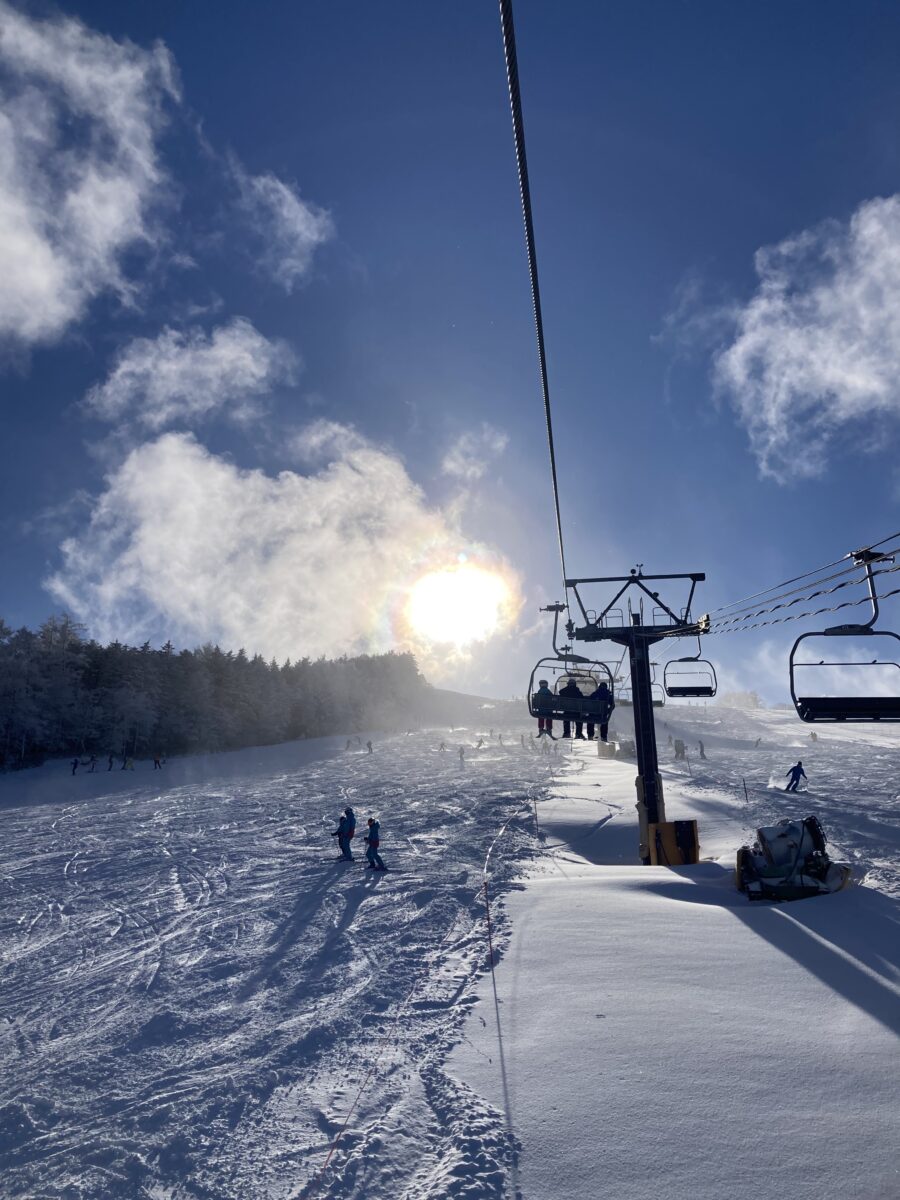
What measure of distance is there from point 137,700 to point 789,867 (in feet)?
176

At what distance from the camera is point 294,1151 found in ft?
15.1

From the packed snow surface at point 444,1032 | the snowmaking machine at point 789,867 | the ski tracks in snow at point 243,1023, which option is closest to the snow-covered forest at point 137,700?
the ski tracks in snow at point 243,1023

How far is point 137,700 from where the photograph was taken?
5256 centimetres

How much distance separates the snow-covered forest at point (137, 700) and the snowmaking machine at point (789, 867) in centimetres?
5016

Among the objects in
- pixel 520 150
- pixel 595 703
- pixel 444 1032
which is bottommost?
pixel 444 1032

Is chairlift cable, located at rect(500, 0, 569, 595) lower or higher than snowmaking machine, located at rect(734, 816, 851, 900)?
higher

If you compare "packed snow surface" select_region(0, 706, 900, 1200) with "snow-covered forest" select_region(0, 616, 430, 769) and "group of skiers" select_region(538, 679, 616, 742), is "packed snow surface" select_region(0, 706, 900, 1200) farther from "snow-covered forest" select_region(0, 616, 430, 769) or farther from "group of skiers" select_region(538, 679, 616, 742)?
"snow-covered forest" select_region(0, 616, 430, 769)

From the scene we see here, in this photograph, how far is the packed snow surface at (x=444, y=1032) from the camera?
14.3 ft

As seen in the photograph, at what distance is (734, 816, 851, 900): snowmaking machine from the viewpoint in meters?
10.9

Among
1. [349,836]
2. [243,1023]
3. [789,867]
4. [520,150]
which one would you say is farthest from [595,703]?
[520,150]

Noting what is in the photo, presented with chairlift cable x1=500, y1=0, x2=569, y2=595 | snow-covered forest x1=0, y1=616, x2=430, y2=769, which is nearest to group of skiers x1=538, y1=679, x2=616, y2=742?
chairlift cable x1=500, y1=0, x2=569, y2=595

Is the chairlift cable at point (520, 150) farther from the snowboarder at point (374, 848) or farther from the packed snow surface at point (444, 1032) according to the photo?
the snowboarder at point (374, 848)

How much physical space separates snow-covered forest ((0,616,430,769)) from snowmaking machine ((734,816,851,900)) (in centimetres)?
5016

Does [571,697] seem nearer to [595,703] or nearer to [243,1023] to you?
[595,703]
